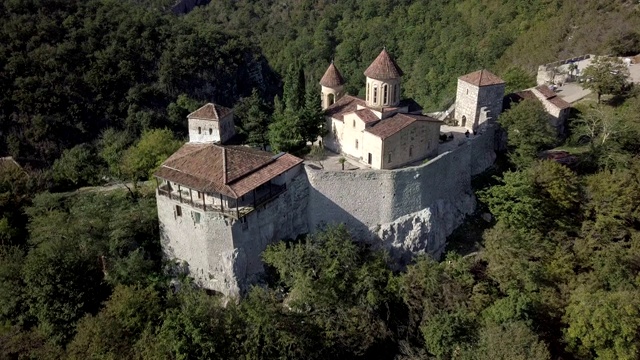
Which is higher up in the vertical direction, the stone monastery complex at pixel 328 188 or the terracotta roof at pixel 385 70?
the terracotta roof at pixel 385 70

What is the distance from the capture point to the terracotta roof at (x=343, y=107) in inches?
1387

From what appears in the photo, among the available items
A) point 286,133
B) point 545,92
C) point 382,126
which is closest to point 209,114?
point 286,133

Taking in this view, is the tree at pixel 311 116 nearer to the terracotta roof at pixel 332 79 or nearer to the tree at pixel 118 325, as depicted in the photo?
the terracotta roof at pixel 332 79

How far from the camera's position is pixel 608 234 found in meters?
32.5

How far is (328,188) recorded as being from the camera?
32.0 meters

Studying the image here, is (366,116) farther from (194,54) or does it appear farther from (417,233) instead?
(194,54)

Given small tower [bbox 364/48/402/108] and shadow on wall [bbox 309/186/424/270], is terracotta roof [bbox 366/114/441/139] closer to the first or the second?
small tower [bbox 364/48/402/108]

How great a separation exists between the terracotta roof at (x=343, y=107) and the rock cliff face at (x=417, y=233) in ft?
24.8

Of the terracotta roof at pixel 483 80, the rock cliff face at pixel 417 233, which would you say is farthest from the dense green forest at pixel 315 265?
the terracotta roof at pixel 483 80

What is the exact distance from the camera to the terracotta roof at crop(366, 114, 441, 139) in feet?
105

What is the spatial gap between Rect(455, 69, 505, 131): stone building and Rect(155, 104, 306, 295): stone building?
45.2 ft

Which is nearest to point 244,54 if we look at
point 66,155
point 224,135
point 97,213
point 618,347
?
point 66,155

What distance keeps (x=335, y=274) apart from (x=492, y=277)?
29.2 ft

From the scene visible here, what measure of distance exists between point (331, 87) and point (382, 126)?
7.49 meters
